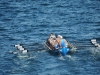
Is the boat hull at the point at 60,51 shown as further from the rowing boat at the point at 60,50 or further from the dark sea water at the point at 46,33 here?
the dark sea water at the point at 46,33

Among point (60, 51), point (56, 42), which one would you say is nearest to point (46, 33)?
point (56, 42)

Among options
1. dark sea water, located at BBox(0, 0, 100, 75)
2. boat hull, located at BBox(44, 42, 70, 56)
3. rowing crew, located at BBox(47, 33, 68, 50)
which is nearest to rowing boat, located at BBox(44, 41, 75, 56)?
boat hull, located at BBox(44, 42, 70, 56)

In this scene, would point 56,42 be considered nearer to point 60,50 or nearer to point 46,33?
point 60,50

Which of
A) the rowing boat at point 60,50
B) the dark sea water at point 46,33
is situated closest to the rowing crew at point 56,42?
the rowing boat at point 60,50

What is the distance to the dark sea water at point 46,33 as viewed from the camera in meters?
112

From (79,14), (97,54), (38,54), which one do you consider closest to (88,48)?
(97,54)

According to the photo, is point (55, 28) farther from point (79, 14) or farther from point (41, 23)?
point (79, 14)

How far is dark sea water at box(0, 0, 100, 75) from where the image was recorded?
11188 centimetres

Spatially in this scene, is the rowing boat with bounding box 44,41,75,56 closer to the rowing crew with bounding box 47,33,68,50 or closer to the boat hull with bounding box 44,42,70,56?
the boat hull with bounding box 44,42,70,56

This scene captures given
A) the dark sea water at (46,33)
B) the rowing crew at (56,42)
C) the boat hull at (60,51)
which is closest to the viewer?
the dark sea water at (46,33)

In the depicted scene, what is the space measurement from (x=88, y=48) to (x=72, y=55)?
6.50m

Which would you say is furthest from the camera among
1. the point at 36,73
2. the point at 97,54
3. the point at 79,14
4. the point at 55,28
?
the point at 79,14

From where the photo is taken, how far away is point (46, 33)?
137625 mm

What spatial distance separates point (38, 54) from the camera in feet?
391
